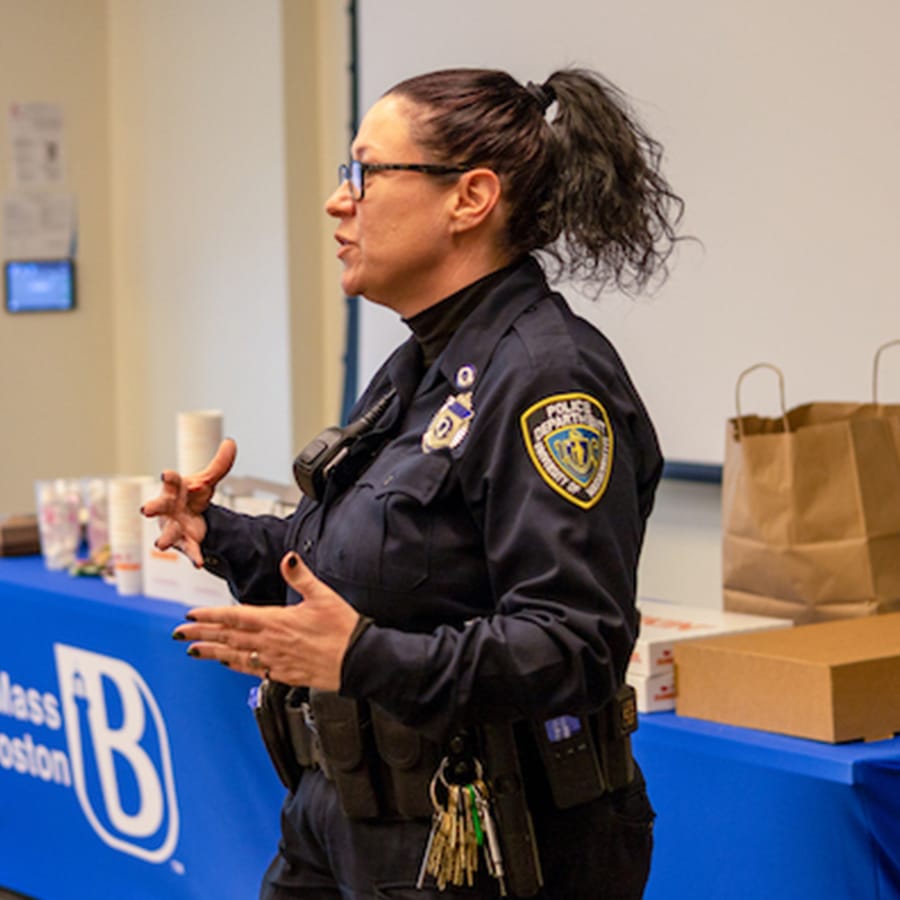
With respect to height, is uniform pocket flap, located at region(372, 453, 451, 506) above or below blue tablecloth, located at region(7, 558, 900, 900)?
above

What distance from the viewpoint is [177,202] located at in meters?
4.69

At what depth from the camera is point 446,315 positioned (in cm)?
147

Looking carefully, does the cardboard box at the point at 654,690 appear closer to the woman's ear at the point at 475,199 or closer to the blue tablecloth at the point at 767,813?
the blue tablecloth at the point at 767,813

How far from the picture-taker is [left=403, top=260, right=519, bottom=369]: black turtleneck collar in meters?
1.45

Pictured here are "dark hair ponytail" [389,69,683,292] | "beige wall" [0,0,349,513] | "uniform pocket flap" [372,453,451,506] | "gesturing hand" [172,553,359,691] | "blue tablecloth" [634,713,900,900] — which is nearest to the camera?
"gesturing hand" [172,553,359,691]

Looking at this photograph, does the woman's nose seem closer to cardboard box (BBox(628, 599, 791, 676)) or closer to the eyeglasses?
the eyeglasses

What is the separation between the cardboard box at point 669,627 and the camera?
1.97 meters

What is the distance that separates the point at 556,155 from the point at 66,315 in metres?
3.64

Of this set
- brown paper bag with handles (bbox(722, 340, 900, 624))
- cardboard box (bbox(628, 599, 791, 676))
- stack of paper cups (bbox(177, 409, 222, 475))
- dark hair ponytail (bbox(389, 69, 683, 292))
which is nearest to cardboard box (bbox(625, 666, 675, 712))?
cardboard box (bbox(628, 599, 791, 676))

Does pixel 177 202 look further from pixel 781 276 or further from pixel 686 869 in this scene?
pixel 686 869

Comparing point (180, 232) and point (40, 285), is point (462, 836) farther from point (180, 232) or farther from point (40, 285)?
point (40, 285)

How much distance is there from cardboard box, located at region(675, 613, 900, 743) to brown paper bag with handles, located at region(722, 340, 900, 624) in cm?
17

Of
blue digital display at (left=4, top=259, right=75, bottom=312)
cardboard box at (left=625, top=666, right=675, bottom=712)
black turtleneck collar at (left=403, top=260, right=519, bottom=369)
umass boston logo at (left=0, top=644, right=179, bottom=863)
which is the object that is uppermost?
blue digital display at (left=4, top=259, right=75, bottom=312)

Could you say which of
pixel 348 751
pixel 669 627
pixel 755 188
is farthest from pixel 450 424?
pixel 755 188
